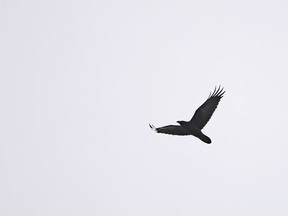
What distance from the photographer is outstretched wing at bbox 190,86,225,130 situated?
58.2ft

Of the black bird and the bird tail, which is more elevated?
the black bird

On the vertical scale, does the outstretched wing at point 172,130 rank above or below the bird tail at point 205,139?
above

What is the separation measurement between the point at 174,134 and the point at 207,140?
6.00 feet

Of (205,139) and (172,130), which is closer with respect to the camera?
(205,139)

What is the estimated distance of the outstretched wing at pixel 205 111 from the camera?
17734 millimetres

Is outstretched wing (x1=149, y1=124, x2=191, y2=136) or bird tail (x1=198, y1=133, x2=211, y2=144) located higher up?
outstretched wing (x1=149, y1=124, x2=191, y2=136)

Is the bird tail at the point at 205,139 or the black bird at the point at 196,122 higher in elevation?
the black bird at the point at 196,122

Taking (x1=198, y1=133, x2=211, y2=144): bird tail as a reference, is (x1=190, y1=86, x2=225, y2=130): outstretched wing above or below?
above

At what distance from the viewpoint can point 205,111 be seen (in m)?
18.0

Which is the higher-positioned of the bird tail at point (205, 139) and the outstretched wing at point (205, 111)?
the outstretched wing at point (205, 111)

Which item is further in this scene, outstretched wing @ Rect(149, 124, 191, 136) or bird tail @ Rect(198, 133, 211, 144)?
outstretched wing @ Rect(149, 124, 191, 136)

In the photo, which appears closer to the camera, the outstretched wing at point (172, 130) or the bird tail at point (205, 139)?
the bird tail at point (205, 139)

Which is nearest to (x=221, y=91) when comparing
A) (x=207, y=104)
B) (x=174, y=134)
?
(x=207, y=104)

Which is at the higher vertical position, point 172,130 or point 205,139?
point 172,130
